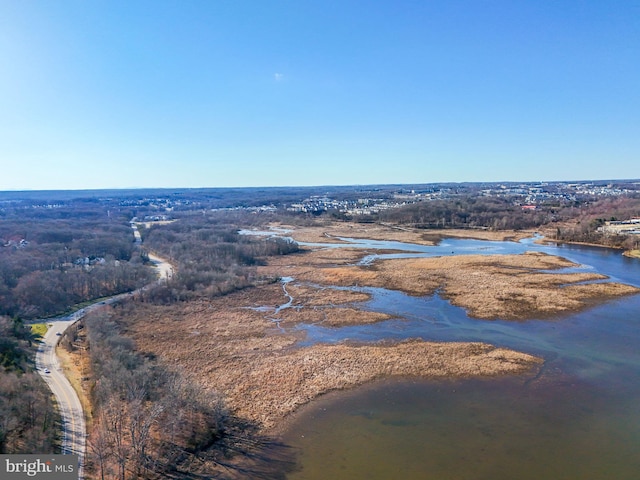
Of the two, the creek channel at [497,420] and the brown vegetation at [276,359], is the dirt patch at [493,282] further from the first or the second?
the brown vegetation at [276,359]

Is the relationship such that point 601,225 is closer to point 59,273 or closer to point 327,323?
point 327,323

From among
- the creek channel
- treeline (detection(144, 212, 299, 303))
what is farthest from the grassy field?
the creek channel

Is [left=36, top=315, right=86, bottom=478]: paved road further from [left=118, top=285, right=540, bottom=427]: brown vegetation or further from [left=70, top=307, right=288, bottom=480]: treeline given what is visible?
[left=118, top=285, right=540, bottom=427]: brown vegetation

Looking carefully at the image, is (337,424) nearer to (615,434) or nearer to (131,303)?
(615,434)

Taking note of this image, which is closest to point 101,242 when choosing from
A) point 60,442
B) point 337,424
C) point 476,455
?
point 60,442

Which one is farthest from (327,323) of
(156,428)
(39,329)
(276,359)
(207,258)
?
(207,258)

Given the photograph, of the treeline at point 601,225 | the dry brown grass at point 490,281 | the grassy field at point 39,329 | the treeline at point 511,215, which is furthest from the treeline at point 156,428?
the treeline at point 511,215

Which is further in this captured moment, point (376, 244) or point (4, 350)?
point (376, 244)
